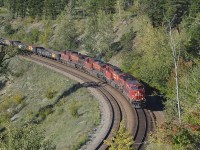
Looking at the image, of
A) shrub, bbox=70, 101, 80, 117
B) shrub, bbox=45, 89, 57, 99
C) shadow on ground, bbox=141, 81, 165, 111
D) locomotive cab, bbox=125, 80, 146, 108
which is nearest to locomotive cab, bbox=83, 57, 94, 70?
shrub, bbox=45, 89, 57, 99

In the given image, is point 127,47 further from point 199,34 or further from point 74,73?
point 199,34

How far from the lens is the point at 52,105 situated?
62906mm

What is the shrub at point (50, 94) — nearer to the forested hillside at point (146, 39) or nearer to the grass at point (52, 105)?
the grass at point (52, 105)

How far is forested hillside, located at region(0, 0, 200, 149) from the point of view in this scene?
29.4 meters

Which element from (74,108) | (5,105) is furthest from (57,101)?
(5,105)

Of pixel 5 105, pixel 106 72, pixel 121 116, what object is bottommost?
pixel 5 105

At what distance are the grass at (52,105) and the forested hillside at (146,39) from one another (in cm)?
1120

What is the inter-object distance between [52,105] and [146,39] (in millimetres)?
21830

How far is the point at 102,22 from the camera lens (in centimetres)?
9169

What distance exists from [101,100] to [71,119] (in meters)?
6.50

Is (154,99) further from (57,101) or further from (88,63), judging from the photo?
(88,63)

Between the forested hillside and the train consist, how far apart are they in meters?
3.75

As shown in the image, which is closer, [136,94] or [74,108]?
[136,94]

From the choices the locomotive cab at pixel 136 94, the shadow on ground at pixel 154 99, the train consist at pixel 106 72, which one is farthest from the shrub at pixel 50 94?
the locomotive cab at pixel 136 94
